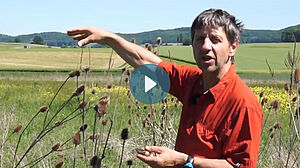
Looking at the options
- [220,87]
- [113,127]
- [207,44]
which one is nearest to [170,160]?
[220,87]

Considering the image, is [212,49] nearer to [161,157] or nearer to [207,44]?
[207,44]

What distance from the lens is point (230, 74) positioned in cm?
221

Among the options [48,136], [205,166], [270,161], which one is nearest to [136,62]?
[205,166]

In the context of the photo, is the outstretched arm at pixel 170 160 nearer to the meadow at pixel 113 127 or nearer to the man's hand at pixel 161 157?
the man's hand at pixel 161 157

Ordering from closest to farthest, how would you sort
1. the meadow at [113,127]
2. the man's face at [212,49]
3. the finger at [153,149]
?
the finger at [153,149] → the man's face at [212,49] → the meadow at [113,127]

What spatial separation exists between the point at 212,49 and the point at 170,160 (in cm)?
48

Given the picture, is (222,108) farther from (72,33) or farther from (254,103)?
(72,33)

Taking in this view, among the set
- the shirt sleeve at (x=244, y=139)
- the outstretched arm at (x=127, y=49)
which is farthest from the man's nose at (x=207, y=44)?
the outstretched arm at (x=127, y=49)

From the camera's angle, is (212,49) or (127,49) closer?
(212,49)

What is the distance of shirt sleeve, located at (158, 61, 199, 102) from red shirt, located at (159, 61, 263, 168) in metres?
0.16

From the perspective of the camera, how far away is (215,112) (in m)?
2.14

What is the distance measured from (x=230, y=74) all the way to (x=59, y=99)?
9945 mm

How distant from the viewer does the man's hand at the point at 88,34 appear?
238 centimetres

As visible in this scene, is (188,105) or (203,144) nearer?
(203,144)
